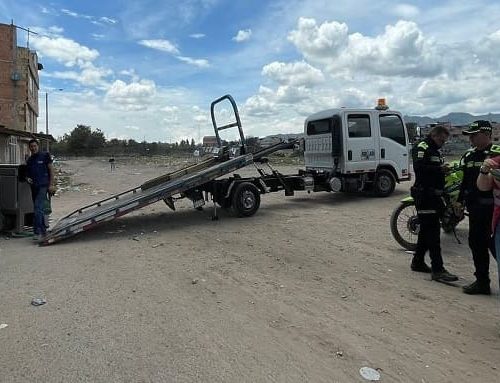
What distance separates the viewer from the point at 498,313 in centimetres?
468

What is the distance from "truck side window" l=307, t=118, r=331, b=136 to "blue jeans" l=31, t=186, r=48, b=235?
24.6ft

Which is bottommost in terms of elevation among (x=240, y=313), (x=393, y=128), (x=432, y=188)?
(x=240, y=313)

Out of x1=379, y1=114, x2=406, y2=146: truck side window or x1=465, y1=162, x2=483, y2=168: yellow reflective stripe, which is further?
x1=379, y1=114, x2=406, y2=146: truck side window

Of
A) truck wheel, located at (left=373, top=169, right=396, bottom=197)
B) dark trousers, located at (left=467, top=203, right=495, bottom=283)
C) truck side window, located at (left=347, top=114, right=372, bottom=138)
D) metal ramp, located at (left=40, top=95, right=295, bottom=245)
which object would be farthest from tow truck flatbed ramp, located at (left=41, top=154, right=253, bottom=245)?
dark trousers, located at (left=467, top=203, right=495, bottom=283)

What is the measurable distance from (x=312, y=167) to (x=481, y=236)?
892cm

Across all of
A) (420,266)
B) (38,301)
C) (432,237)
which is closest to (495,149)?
(432,237)

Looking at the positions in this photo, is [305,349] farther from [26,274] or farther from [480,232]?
[26,274]

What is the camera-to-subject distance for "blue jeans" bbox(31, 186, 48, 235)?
28.6ft

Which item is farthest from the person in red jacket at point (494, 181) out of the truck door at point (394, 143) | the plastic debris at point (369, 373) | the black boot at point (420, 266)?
the truck door at point (394, 143)

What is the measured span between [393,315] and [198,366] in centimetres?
206

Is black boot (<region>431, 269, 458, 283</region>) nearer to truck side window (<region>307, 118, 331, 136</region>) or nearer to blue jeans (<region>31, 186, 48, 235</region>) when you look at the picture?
blue jeans (<region>31, 186, 48, 235</region>)

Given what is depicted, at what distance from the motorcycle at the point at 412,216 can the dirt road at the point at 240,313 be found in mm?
248

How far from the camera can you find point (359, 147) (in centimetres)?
1276

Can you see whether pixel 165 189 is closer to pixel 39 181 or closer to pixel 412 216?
pixel 39 181
